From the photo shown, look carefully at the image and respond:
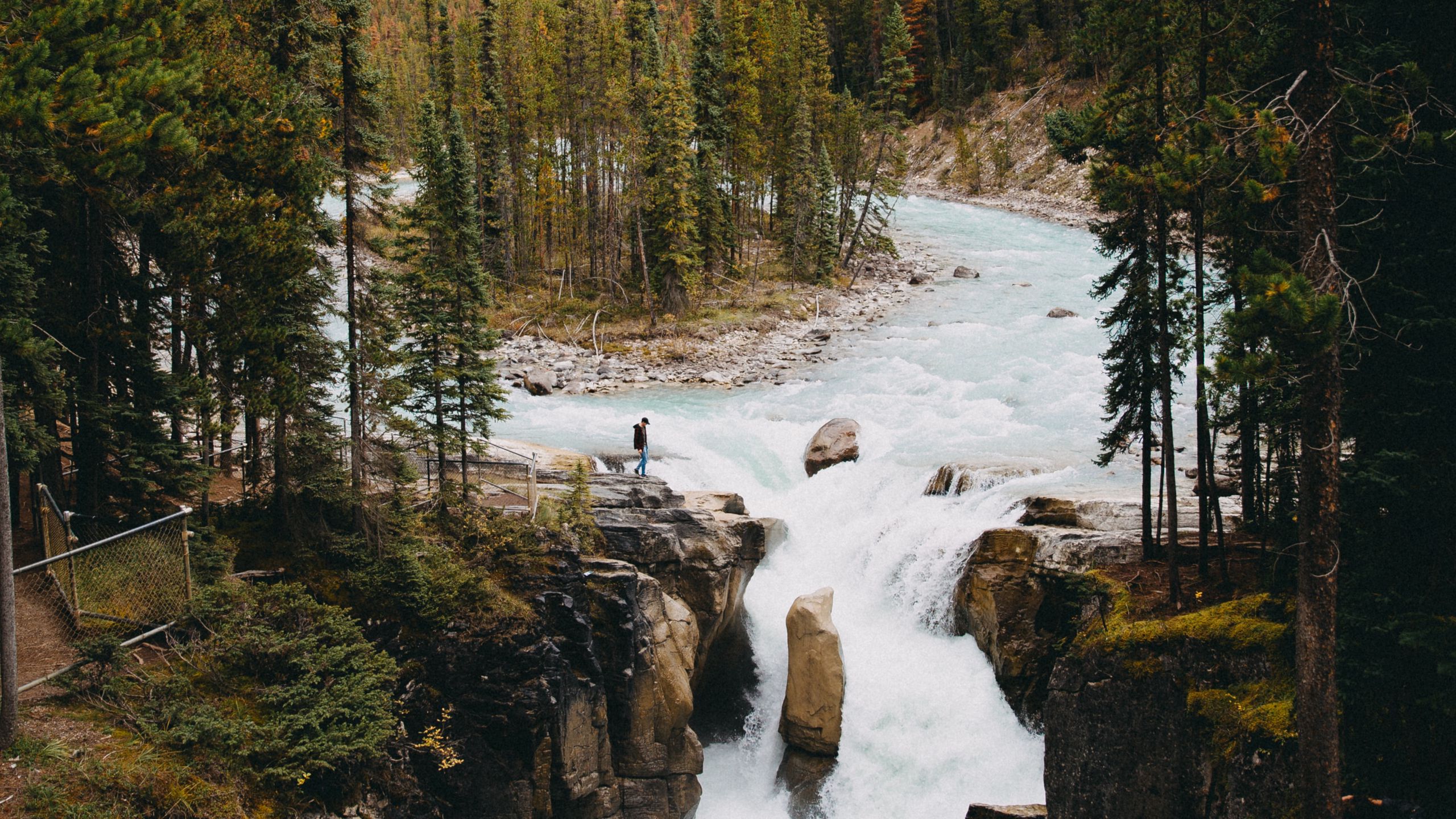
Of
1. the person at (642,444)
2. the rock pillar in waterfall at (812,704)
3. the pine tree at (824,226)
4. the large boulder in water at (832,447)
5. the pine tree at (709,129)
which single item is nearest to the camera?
the rock pillar in waterfall at (812,704)

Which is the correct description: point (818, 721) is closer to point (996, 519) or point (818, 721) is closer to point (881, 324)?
point (996, 519)

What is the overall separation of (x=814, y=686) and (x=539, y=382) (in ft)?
68.6

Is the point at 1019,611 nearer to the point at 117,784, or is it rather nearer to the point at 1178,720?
the point at 1178,720

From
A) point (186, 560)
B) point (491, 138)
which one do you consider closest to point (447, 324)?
point (186, 560)

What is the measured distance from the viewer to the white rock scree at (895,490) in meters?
18.8

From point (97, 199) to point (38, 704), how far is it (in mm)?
7212

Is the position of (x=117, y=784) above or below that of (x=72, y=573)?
below

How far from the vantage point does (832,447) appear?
28141 millimetres

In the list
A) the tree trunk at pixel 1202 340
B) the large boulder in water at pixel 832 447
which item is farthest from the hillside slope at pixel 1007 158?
the tree trunk at pixel 1202 340

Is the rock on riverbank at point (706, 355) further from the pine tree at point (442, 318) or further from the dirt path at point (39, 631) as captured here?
the dirt path at point (39, 631)

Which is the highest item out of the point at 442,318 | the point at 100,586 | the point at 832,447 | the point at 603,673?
the point at 442,318

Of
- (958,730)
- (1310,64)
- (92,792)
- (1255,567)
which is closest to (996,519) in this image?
(958,730)

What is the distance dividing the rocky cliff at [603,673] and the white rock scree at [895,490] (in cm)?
196

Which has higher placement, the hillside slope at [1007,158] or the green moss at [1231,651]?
the hillside slope at [1007,158]
